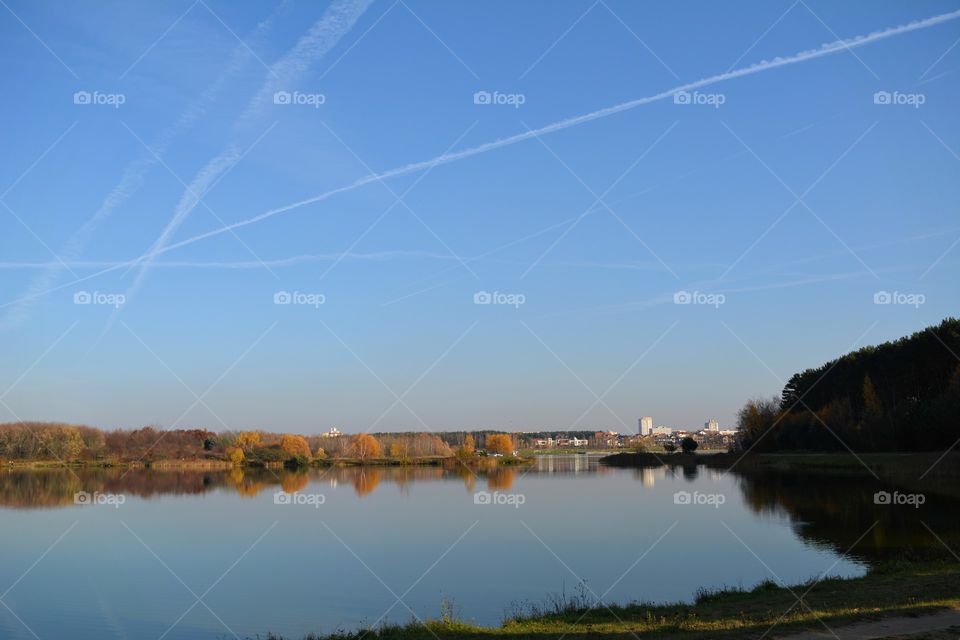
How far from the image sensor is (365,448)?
11644 cm

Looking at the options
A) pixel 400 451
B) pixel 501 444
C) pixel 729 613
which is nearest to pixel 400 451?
pixel 400 451

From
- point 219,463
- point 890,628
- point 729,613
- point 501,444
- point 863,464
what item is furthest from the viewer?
point 501,444

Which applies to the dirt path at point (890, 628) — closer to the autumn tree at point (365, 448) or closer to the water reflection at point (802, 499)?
the water reflection at point (802, 499)

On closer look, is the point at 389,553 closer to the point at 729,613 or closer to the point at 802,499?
the point at 729,613

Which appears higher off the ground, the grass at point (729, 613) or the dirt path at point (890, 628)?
the dirt path at point (890, 628)

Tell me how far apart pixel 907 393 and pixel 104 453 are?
3718 inches

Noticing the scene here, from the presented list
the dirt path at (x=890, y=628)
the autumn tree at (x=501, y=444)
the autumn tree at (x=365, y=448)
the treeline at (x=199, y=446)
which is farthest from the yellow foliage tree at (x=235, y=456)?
the dirt path at (x=890, y=628)

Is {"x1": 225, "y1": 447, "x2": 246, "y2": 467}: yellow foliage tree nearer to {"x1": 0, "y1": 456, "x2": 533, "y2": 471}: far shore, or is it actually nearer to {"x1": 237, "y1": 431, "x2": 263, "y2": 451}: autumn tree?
{"x1": 0, "y1": 456, "x2": 533, "y2": 471}: far shore

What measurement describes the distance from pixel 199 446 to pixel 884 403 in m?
91.2

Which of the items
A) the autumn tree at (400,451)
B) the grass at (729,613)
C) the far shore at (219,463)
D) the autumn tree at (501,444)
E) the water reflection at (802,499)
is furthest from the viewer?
the autumn tree at (501,444)

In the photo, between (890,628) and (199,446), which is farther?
(199,446)

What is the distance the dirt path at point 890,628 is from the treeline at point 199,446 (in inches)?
3816

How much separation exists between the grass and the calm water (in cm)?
176

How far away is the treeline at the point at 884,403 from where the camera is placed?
56.3 meters
